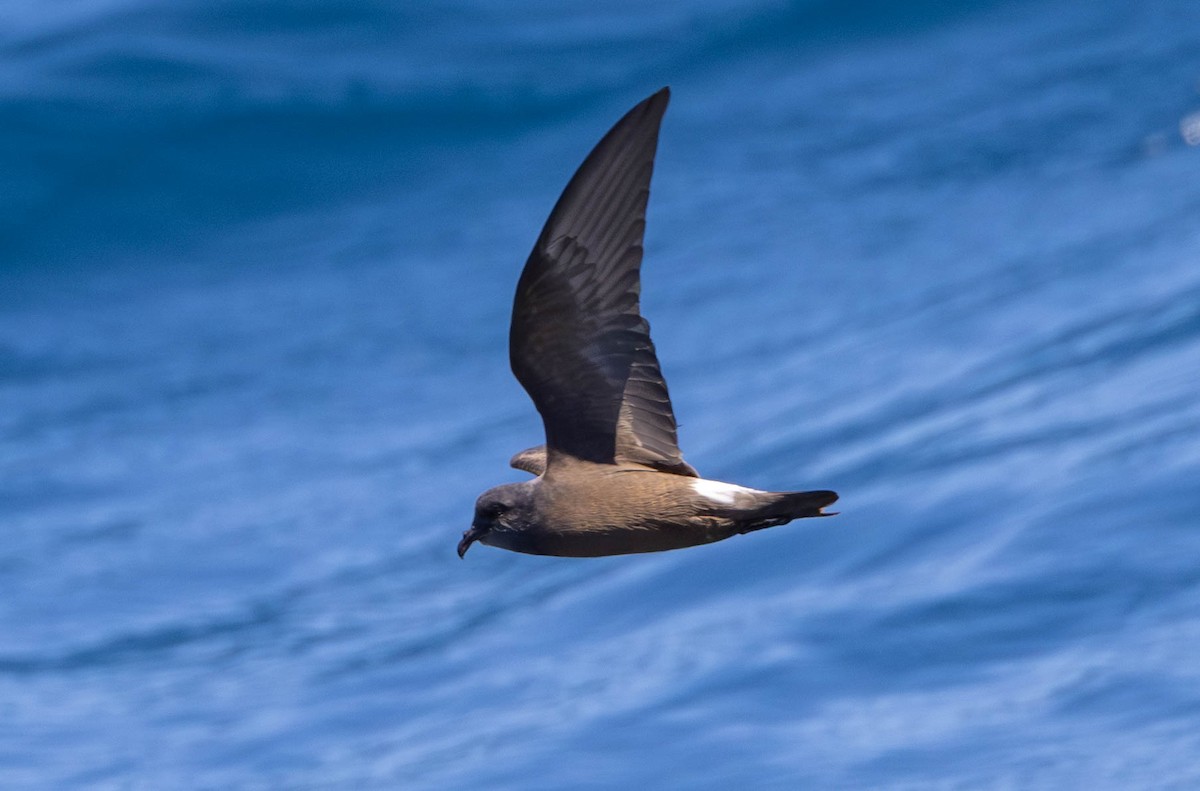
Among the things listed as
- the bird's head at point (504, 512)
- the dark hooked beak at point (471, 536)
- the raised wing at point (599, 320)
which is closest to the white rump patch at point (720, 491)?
the raised wing at point (599, 320)

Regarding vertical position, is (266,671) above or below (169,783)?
above

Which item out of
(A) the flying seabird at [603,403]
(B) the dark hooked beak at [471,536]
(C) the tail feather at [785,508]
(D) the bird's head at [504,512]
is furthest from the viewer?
(B) the dark hooked beak at [471,536]

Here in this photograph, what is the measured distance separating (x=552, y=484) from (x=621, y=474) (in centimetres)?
27

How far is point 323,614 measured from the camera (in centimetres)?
2561

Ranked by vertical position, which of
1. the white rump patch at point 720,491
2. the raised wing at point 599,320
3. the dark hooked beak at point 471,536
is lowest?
the white rump patch at point 720,491

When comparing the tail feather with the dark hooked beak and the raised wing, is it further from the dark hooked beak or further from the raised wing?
the dark hooked beak

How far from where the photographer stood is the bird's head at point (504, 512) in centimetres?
730

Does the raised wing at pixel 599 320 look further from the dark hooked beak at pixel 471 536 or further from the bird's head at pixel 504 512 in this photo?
the dark hooked beak at pixel 471 536

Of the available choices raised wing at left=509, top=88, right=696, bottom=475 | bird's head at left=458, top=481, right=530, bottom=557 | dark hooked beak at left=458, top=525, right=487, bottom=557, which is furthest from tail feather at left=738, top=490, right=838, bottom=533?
dark hooked beak at left=458, top=525, right=487, bottom=557

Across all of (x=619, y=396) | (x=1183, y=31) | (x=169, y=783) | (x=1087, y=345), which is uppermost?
(x=1183, y=31)

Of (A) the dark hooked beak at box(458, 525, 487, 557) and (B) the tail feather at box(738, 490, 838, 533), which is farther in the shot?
(A) the dark hooked beak at box(458, 525, 487, 557)

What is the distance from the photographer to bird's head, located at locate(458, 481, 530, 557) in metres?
7.30

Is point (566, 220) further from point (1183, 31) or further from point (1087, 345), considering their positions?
point (1183, 31)

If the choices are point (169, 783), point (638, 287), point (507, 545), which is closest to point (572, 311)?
point (638, 287)
